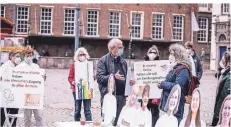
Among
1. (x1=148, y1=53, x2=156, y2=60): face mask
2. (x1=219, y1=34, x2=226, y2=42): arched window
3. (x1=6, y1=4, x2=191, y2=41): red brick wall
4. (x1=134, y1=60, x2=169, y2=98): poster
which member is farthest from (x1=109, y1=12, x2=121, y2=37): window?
(x1=134, y1=60, x2=169, y2=98): poster

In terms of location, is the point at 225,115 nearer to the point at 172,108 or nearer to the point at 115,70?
the point at 172,108

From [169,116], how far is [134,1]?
5.46 feet

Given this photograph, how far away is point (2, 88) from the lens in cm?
682

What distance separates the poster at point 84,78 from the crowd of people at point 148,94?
7 cm

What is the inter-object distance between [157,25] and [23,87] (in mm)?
A: 24876

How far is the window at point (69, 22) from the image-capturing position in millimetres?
29547

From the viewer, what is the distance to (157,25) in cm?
3112

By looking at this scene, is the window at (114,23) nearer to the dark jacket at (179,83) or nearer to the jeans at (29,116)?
the jeans at (29,116)

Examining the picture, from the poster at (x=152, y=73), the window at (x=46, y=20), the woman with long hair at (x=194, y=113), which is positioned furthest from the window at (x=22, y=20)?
the woman with long hair at (x=194, y=113)

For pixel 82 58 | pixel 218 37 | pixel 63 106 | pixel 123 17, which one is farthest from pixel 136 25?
pixel 82 58

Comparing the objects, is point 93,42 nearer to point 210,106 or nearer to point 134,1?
point 210,106

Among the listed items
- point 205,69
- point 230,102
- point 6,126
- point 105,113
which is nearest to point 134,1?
point 105,113

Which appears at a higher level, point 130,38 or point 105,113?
point 130,38

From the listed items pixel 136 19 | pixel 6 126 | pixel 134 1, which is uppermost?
pixel 136 19
